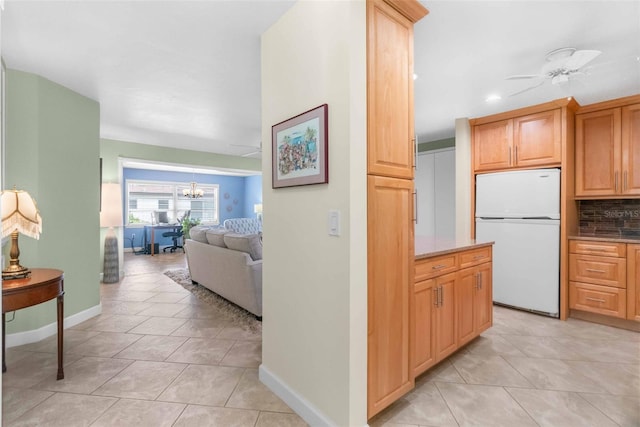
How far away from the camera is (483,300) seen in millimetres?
2783

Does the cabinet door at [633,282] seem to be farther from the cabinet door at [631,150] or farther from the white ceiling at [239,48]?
the white ceiling at [239,48]

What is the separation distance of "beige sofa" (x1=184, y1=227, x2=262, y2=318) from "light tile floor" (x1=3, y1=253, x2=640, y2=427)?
38 cm

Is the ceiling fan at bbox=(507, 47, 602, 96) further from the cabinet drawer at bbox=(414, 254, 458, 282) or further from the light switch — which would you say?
the light switch

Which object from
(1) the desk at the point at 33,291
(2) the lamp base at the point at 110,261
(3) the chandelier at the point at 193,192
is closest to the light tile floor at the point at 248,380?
(1) the desk at the point at 33,291

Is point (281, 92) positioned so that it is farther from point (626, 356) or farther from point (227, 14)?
point (626, 356)

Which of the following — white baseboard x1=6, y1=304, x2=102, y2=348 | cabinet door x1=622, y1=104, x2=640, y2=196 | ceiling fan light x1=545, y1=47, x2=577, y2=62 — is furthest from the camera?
cabinet door x1=622, y1=104, x2=640, y2=196

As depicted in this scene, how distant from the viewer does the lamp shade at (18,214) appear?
2070mm

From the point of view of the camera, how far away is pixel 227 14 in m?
2.06

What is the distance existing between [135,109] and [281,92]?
8.99 ft

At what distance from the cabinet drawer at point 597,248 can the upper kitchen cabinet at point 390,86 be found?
2682 millimetres

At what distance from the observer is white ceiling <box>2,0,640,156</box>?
79.9 inches

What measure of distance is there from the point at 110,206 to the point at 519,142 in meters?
5.78

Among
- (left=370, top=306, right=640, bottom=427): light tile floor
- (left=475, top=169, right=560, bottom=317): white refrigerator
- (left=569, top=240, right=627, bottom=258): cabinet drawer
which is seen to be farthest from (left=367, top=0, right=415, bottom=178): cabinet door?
(left=569, top=240, right=627, bottom=258): cabinet drawer

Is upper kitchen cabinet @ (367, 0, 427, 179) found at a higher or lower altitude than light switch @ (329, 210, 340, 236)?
higher
